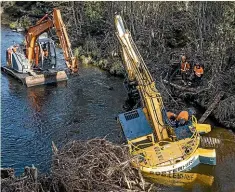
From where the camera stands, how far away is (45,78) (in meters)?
29.7

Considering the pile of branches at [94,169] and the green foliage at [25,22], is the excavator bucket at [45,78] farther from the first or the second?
the green foliage at [25,22]

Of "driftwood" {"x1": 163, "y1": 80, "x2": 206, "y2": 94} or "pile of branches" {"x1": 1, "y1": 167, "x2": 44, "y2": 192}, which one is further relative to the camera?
"driftwood" {"x1": 163, "y1": 80, "x2": 206, "y2": 94}

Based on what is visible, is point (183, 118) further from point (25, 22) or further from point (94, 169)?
point (25, 22)

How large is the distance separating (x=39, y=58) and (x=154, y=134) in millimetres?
14664

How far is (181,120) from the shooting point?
19.6 metres

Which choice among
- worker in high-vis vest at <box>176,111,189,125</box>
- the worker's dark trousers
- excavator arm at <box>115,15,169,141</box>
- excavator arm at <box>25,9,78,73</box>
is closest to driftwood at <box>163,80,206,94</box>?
the worker's dark trousers

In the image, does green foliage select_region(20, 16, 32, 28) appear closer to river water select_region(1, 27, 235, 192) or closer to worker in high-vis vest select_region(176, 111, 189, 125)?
river water select_region(1, 27, 235, 192)

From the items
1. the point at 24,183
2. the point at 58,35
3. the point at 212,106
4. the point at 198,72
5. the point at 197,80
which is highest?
the point at 58,35

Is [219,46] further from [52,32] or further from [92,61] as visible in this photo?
[52,32]

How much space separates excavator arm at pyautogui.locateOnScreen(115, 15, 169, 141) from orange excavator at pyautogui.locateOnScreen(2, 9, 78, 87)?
8.07 m

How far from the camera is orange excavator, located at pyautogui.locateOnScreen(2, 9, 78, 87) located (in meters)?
27.9

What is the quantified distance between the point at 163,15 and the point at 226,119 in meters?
11.4

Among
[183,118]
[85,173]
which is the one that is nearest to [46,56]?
[183,118]

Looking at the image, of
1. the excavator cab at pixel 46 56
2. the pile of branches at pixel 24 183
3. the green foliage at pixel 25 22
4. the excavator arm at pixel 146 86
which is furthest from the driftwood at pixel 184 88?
the green foliage at pixel 25 22
